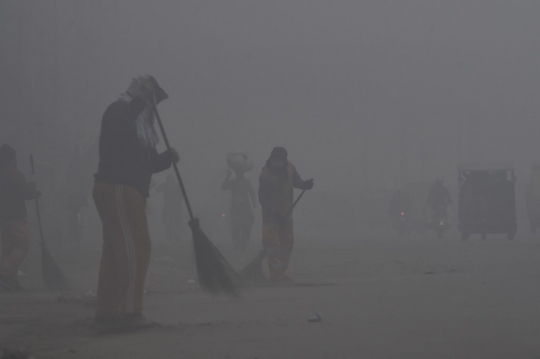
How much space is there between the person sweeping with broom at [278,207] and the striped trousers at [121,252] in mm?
4862

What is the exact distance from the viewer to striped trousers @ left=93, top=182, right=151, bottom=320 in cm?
539

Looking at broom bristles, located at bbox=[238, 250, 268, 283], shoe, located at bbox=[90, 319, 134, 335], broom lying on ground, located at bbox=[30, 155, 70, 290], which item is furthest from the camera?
broom lying on ground, located at bbox=[30, 155, 70, 290]

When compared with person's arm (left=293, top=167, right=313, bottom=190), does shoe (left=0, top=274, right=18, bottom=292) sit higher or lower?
lower

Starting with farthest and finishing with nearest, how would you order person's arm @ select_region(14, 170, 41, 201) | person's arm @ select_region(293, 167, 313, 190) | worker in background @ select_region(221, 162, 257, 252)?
1. worker in background @ select_region(221, 162, 257, 252)
2. person's arm @ select_region(14, 170, 41, 201)
3. person's arm @ select_region(293, 167, 313, 190)

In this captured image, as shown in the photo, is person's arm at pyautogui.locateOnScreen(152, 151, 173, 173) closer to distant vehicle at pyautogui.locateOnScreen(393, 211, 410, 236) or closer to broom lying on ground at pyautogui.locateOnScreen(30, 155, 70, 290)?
broom lying on ground at pyautogui.locateOnScreen(30, 155, 70, 290)

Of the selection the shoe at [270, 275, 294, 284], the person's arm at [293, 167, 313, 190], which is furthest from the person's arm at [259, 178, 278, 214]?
the shoe at [270, 275, 294, 284]

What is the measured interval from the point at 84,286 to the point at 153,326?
5430 millimetres

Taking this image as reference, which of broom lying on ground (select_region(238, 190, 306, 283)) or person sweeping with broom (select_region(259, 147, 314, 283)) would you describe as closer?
broom lying on ground (select_region(238, 190, 306, 283))

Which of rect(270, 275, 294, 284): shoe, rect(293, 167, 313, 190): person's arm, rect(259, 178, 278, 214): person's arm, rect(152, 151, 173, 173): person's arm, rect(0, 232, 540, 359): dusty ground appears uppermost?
rect(152, 151, 173, 173): person's arm

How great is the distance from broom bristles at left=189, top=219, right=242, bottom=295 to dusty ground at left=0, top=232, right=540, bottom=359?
0.69ft

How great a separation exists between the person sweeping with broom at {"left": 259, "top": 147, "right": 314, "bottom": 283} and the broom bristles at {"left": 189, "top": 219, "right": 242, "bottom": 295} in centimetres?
410

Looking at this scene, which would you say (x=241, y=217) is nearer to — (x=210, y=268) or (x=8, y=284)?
(x=8, y=284)

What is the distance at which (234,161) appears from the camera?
19438 mm

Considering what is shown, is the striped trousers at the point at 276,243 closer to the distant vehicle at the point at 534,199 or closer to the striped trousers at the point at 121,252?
the striped trousers at the point at 121,252
